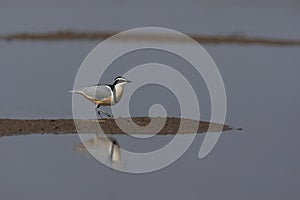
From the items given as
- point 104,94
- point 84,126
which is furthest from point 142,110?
point 84,126

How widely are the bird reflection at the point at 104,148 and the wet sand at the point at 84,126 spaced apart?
320mm

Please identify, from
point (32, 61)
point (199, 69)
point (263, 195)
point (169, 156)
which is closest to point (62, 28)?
point (32, 61)

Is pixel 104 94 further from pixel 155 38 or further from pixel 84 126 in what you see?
pixel 155 38

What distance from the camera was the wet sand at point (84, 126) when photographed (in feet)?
32.2

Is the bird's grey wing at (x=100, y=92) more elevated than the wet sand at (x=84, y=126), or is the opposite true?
the bird's grey wing at (x=100, y=92)

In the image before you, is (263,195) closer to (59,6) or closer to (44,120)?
(44,120)

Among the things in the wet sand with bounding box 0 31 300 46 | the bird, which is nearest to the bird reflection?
the bird

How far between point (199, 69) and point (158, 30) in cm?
435

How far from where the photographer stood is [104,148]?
30.2 feet

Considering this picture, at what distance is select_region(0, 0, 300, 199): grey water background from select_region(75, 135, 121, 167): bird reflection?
12 cm

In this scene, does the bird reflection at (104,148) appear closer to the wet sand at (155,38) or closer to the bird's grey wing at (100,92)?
the bird's grey wing at (100,92)

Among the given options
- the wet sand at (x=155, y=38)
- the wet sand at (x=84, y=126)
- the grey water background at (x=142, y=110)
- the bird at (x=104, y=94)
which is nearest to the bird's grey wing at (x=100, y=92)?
the bird at (x=104, y=94)

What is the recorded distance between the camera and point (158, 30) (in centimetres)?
1798

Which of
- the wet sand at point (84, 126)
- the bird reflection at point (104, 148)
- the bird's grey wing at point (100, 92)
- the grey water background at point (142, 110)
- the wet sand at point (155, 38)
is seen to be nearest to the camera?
the grey water background at point (142, 110)
